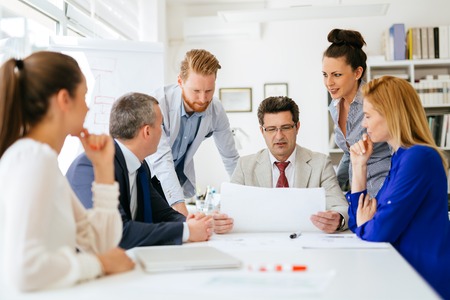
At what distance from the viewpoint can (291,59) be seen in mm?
5789

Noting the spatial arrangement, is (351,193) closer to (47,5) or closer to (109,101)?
(109,101)

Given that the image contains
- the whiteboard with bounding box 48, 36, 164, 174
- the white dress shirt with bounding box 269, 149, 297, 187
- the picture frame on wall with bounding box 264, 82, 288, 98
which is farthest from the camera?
the picture frame on wall with bounding box 264, 82, 288, 98

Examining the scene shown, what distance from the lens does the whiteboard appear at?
3406mm

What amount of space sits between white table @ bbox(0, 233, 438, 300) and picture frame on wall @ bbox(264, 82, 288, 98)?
4330 mm

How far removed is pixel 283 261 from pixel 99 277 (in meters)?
0.50

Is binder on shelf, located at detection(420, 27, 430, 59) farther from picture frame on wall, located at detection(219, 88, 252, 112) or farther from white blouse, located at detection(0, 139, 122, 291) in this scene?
white blouse, located at detection(0, 139, 122, 291)

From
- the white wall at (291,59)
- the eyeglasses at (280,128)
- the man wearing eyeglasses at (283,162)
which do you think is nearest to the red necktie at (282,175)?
the man wearing eyeglasses at (283,162)

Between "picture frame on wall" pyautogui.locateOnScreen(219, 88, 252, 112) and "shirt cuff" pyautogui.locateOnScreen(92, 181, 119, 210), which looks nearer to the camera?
"shirt cuff" pyautogui.locateOnScreen(92, 181, 119, 210)

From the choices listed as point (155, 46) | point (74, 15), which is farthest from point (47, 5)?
point (155, 46)

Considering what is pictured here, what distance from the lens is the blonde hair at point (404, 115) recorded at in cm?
187

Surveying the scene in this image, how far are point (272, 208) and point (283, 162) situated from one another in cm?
56

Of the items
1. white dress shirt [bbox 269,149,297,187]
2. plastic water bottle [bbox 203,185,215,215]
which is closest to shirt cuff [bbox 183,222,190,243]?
white dress shirt [bbox 269,149,297,187]

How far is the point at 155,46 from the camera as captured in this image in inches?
147

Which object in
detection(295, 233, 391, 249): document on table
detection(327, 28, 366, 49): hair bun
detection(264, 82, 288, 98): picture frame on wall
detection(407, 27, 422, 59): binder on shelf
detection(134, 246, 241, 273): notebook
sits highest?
detection(407, 27, 422, 59): binder on shelf
